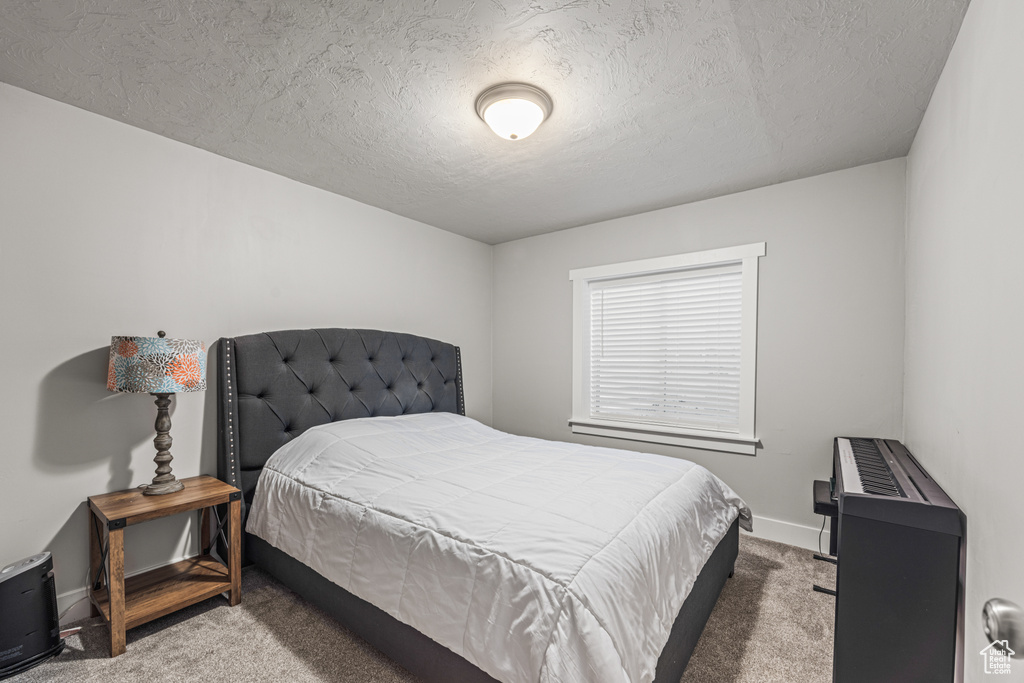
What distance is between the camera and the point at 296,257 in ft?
8.97

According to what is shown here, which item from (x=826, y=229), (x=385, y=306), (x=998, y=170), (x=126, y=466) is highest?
(x=826, y=229)

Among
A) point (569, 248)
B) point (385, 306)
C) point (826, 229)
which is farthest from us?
point (569, 248)

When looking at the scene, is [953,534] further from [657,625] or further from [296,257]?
[296,257]

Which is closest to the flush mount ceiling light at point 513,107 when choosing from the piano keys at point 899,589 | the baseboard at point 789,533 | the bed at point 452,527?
the bed at point 452,527

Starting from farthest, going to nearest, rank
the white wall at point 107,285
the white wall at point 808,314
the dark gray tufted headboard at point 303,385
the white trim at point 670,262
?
the white trim at point 670,262 < the white wall at point 808,314 < the dark gray tufted headboard at point 303,385 < the white wall at point 107,285

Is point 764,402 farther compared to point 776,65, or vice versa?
point 764,402

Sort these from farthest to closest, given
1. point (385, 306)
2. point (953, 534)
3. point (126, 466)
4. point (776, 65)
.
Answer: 1. point (385, 306)
2. point (126, 466)
3. point (776, 65)
4. point (953, 534)

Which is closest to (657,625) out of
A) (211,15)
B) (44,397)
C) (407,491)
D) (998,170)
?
(407,491)

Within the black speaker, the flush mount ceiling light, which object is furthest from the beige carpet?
the flush mount ceiling light

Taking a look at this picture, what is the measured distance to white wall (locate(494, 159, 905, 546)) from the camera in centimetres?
242

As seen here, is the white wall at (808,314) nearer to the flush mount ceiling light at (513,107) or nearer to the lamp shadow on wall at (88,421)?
the flush mount ceiling light at (513,107)

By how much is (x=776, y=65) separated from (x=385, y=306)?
2.63 metres

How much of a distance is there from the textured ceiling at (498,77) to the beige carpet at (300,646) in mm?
2234

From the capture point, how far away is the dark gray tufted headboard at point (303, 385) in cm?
231
